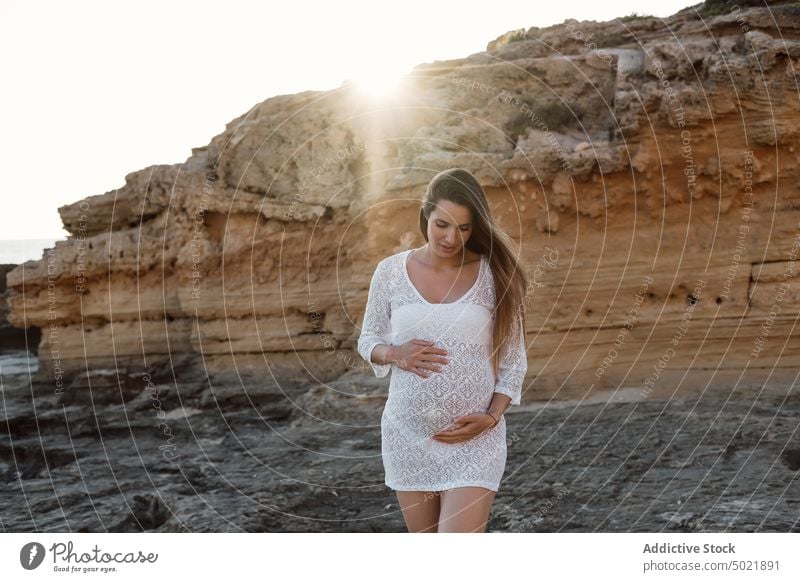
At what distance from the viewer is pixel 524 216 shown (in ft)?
34.9

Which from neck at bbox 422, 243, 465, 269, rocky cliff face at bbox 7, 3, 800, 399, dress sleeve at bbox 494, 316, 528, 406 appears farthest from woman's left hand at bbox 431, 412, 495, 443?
rocky cliff face at bbox 7, 3, 800, 399

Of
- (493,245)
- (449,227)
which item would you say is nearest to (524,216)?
(493,245)

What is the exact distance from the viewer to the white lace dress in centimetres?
387

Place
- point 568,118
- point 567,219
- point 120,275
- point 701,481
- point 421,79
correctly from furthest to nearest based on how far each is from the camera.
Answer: point 120,275 < point 421,79 < point 568,118 < point 567,219 < point 701,481

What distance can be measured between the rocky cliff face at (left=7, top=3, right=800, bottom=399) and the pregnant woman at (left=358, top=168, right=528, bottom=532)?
622cm

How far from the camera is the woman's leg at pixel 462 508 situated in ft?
12.5

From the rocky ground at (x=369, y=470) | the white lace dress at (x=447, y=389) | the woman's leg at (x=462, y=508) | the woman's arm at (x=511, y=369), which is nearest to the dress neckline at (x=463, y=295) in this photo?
the white lace dress at (x=447, y=389)

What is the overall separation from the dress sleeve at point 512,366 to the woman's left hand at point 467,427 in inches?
6.4

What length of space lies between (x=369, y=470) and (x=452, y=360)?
4.70m

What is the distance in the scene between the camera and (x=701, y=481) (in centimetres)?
694

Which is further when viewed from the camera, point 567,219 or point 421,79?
point 421,79

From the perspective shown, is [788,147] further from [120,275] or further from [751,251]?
[120,275]

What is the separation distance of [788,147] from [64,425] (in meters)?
9.64
